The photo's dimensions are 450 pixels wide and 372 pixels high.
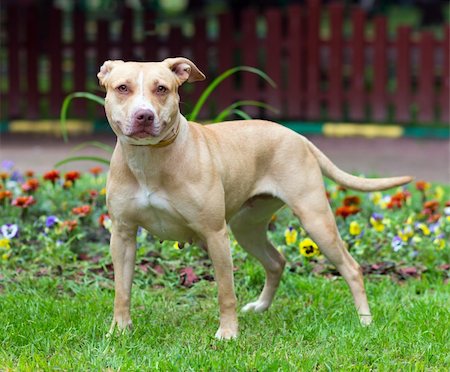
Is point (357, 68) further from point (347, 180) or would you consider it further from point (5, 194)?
point (347, 180)

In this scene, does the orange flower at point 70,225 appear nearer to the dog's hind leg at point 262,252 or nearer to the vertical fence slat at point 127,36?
the dog's hind leg at point 262,252

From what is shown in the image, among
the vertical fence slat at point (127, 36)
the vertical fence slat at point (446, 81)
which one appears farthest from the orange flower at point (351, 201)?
the vertical fence slat at point (127, 36)

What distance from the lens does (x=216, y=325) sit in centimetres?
551

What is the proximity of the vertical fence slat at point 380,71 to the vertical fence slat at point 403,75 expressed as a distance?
0.57 ft

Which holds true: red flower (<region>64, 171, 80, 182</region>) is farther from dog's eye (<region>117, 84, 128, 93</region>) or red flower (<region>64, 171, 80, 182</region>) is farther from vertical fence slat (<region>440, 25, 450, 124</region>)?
vertical fence slat (<region>440, 25, 450, 124</region>)

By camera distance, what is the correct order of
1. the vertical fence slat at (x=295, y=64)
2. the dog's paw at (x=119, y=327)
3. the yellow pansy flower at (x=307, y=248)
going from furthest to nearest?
the vertical fence slat at (x=295, y=64) < the yellow pansy flower at (x=307, y=248) < the dog's paw at (x=119, y=327)

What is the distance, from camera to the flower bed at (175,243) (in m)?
6.50

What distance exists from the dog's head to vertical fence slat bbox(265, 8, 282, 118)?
9.40 meters

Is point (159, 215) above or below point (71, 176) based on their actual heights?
above

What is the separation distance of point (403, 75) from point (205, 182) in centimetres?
951

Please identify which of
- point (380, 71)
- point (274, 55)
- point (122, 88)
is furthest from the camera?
point (274, 55)

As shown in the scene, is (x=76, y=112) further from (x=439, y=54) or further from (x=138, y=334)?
(x=138, y=334)

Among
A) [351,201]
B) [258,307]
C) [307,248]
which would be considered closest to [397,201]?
[351,201]

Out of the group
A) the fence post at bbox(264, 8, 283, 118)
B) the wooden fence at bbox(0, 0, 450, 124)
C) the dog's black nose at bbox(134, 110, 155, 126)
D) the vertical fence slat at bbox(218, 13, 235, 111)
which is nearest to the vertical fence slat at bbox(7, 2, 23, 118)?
the wooden fence at bbox(0, 0, 450, 124)
